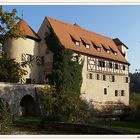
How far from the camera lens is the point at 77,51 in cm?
4097

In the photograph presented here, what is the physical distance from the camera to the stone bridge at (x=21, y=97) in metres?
30.9

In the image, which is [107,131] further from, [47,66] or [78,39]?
[78,39]

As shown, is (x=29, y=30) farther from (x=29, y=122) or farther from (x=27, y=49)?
(x=29, y=122)

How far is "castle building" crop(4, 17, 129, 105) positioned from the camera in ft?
126

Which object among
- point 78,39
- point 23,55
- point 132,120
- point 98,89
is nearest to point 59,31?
point 78,39

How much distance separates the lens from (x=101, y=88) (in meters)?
44.3

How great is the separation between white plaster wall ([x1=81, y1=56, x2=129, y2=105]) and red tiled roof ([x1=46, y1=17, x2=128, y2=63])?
7.64ft

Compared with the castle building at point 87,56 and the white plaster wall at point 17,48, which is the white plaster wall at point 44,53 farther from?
the white plaster wall at point 17,48

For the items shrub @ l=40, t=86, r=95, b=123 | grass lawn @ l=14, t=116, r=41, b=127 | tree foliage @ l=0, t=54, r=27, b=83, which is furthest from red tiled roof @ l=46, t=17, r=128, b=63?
shrub @ l=40, t=86, r=95, b=123

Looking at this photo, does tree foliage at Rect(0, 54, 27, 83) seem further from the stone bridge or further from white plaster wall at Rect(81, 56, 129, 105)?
white plaster wall at Rect(81, 56, 129, 105)

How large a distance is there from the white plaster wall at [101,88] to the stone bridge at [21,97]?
7.42m

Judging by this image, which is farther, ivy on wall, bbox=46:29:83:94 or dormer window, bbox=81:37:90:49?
dormer window, bbox=81:37:90:49

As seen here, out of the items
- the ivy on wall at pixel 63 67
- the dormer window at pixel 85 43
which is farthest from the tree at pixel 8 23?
the dormer window at pixel 85 43

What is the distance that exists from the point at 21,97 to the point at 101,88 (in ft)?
47.0
